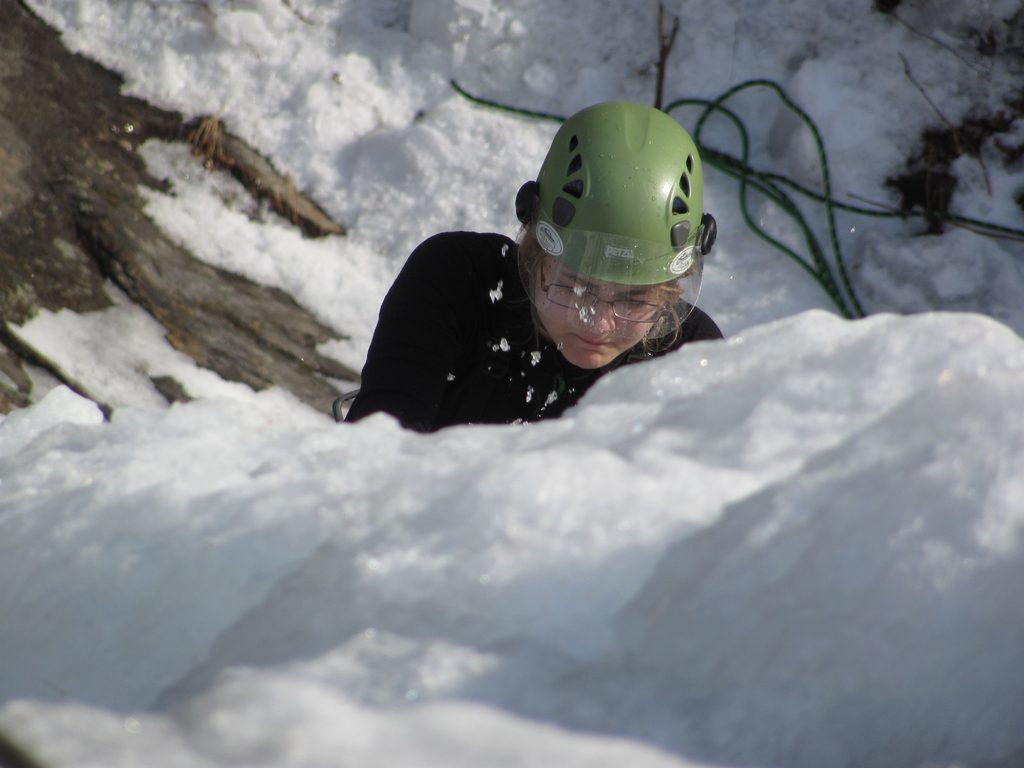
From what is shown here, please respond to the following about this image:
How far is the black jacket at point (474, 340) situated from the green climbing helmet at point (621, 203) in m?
0.20

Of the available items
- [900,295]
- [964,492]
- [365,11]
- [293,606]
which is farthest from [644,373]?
[365,11]

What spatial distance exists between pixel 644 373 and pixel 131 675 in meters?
0.79

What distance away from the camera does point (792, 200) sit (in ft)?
14.2

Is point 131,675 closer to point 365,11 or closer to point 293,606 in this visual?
point 293,606

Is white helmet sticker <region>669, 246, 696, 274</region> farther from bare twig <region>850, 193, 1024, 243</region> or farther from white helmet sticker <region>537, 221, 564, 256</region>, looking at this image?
bare twig <region>850, 193, 1024, 243</region>

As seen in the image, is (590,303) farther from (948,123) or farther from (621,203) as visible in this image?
(948,123)

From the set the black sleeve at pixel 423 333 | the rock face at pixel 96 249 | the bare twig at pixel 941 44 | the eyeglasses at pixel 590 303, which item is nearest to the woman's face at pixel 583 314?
the eyeglasses at pixel 590 303

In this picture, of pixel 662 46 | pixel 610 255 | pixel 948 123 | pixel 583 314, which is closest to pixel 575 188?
pixel 610 255

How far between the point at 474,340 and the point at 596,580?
1.55 metres

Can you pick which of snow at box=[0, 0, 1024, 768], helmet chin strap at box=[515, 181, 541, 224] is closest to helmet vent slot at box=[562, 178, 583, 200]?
helmet chin strap at box=[515, 181, 541, 224]

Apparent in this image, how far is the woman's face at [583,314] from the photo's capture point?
7.54 feet

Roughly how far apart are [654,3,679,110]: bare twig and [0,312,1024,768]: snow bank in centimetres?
341

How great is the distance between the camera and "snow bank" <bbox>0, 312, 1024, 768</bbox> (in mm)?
890

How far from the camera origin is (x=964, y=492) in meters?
0.97
